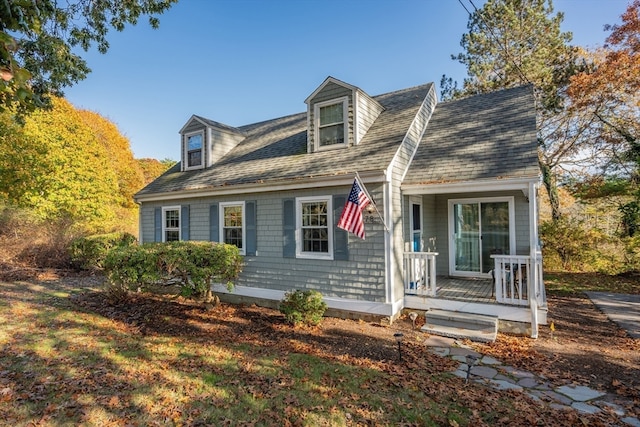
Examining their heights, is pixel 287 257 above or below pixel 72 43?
below

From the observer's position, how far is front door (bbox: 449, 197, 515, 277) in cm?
841

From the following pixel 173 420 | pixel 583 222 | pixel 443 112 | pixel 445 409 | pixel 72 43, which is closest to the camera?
pixel 173 420

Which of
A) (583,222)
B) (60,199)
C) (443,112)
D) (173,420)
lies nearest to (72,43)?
(173,420)

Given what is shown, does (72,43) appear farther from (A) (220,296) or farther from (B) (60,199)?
(B) (60,199)

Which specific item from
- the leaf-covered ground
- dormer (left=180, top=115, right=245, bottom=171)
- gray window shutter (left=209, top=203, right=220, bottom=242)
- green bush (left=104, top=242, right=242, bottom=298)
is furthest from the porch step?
dormer (left=180, top=115, right=245, bottom=171)

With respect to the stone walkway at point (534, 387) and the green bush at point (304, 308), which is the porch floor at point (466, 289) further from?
the green bush at point (304, 308)

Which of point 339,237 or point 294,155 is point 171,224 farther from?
point 339,237

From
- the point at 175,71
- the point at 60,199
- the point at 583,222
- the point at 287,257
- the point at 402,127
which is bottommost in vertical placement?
the point at 287,257

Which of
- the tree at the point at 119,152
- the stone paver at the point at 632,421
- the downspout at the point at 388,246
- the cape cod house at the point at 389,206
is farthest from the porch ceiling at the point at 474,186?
the tree at the point at 119,152

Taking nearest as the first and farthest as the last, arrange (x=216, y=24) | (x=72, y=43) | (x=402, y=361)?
(x=402, y=361) < (x=72, y=43) < (x=216, y=24)

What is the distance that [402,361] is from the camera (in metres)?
5.11

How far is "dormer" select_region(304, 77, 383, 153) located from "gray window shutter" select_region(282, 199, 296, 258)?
73.8 inches

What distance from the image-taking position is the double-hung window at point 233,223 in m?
8.91

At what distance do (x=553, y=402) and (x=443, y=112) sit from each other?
836 cm
